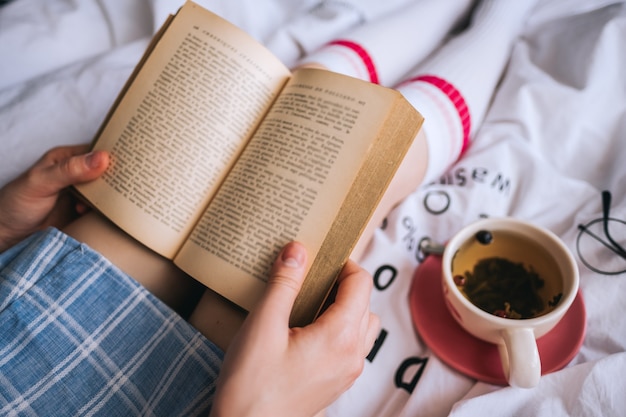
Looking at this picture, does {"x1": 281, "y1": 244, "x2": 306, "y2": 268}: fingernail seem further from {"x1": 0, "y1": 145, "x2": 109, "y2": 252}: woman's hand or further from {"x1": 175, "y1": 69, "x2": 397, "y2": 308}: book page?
{"x1": 0, "y1": 145, "x2": 109, "y2": 252}: woman's hand

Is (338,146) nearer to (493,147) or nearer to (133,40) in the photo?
(493,147)

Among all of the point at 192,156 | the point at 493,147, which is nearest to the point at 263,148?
the point at 192,156

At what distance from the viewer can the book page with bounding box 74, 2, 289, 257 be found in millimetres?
552

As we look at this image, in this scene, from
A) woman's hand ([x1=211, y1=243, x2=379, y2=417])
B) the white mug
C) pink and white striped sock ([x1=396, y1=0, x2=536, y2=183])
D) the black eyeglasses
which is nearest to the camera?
woman's hand ([x1=211, y1=243, x2=379, y2=417])

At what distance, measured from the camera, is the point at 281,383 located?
40cm

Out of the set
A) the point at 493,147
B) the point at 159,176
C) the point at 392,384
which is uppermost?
the point at 159,176

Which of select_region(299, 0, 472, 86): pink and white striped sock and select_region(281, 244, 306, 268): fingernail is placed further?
select_region(299, 0, 472, 86): pink and white striped sock

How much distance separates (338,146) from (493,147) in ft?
1.27

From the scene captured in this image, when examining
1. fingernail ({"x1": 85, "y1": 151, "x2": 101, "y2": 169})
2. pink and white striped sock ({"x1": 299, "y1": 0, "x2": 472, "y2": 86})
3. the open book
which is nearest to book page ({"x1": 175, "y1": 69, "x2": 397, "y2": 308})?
the open book

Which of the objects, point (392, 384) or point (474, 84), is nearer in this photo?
point (392, 384)

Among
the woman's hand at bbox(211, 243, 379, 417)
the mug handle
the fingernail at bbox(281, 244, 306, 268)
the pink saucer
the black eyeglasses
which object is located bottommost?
the pink saucer

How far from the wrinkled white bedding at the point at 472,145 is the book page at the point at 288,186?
24 centimetres

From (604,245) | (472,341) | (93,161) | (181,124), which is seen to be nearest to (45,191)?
(93,161)

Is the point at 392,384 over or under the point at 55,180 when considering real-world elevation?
under
